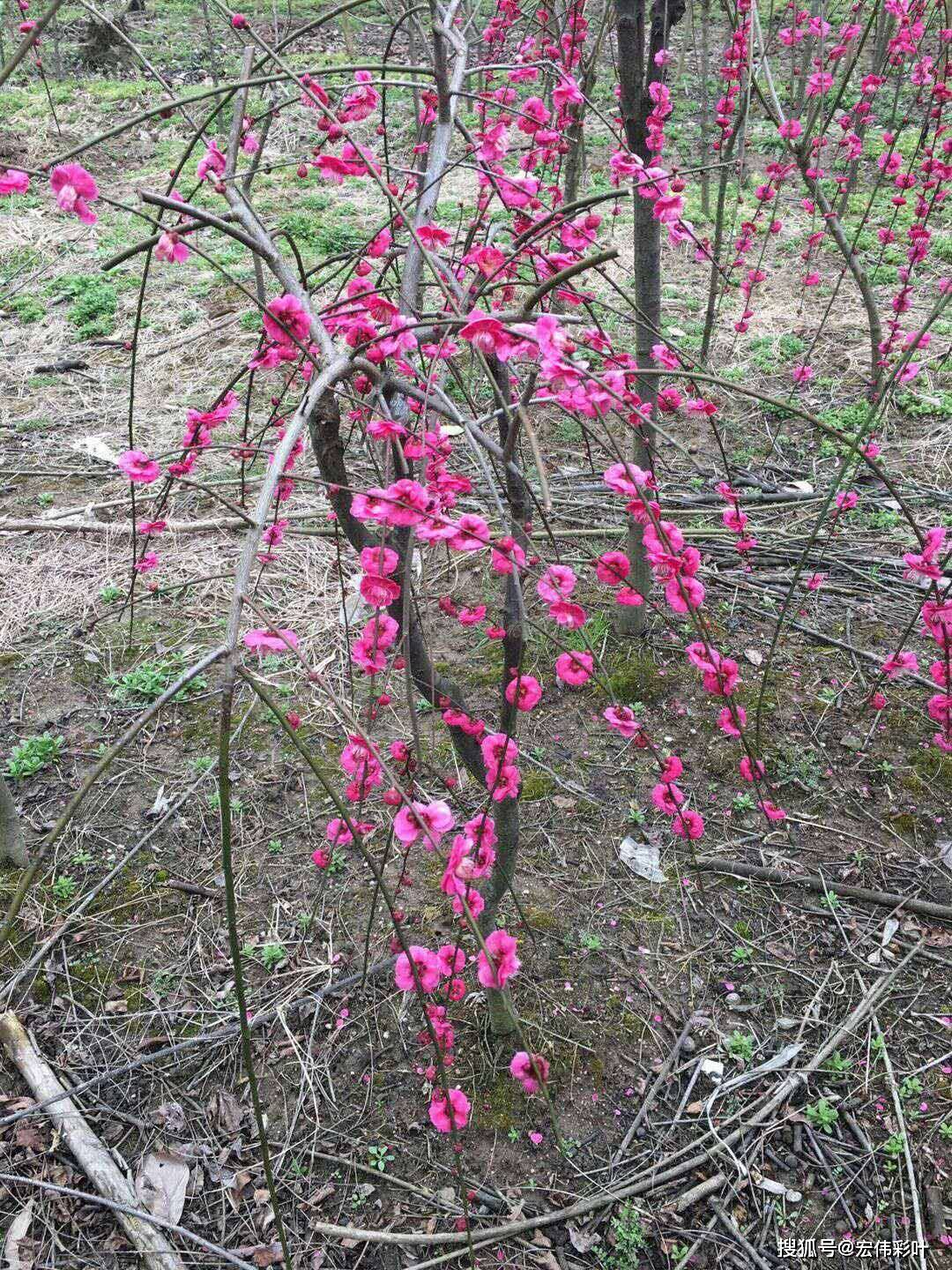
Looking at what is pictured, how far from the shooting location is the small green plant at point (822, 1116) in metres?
1.66

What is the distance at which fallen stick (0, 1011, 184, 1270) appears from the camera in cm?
149

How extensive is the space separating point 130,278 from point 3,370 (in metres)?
1.26

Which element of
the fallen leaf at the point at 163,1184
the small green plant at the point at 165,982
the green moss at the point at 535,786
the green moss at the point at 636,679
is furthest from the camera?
the green moss at the point at 636,679

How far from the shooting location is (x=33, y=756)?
2441mm

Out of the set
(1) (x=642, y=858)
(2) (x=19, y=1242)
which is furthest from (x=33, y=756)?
(1) (x=642, y=858)

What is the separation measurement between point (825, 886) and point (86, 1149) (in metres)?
1.72

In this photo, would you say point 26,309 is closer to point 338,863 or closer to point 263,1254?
point 338,863

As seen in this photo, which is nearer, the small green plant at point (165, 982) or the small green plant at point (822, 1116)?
the small green plant at point (822, 1116)

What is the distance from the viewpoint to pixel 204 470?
3738 millimetres

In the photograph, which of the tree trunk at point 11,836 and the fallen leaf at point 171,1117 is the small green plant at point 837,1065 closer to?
the fallen leaf at point 171,1117

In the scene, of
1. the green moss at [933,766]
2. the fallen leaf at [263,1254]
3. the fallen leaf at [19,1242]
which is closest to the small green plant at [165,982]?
the fallen leaf at [19,1242]

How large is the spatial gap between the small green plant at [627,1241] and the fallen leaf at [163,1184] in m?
0.80

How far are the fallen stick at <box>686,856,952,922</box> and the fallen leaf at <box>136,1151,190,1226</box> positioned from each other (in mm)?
1262

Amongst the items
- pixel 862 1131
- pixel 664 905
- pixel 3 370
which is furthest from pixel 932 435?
pixel 3 370
